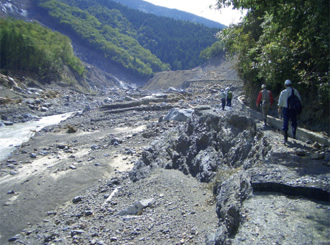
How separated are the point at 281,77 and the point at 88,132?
14.2 meters

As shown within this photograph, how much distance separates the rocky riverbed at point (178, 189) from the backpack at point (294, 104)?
0.78 meters

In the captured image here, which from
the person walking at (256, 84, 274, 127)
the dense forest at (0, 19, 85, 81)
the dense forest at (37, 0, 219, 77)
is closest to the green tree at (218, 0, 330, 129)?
the person walking at (256, 84, 274, 127)

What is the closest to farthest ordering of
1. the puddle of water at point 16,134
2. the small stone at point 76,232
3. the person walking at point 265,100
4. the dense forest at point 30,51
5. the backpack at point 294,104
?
the backpack at point 294,104 < the small stone at point 76,232 < the person walking at point 265,100 < the puddle of water at point 16,134 < the dense forest at point 30,51

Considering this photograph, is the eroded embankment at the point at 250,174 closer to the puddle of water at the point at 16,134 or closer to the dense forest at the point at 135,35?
the puddle of water at the point at 16,134

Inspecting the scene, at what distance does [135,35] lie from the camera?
163 meters

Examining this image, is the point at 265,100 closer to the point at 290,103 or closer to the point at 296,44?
the point at 296,44

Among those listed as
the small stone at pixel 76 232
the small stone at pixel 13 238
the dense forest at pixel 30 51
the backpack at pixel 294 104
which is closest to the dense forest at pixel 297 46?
the backpack at pixel 294 104

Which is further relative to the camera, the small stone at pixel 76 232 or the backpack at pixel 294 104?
the small stone at pixel 76 232

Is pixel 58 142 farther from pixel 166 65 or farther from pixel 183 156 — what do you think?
pixel 166 65

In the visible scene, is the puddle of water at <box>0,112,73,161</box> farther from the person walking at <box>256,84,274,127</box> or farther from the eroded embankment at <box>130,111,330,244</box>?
the person walking at <box>256,84,274,127</box>

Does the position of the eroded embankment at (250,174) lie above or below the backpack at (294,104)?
below

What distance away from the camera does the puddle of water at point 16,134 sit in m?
16.9

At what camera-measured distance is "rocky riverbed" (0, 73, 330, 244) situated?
4.43m

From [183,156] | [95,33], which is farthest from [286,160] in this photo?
[95,33]
